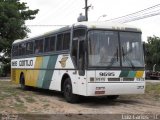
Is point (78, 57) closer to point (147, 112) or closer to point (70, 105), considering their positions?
point (70, 105)

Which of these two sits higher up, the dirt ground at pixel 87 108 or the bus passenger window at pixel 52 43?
the bus passenger window at pixel 52 43

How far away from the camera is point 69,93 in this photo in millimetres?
16969

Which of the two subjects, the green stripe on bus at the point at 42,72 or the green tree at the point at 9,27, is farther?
the green tree at the point at 9,27

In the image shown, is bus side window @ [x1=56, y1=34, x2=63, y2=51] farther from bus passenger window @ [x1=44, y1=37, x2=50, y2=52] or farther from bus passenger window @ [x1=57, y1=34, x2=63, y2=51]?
bus passenger window @ [x1=44, y1=37, x2=50, y2=52]

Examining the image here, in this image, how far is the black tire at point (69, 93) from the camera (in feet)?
54.6

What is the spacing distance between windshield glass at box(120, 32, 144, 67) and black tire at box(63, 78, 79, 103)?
8.03 ft

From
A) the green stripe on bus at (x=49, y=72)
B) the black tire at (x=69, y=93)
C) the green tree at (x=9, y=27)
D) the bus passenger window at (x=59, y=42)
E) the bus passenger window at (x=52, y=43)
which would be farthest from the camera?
the green tree at (x=9, y=27)

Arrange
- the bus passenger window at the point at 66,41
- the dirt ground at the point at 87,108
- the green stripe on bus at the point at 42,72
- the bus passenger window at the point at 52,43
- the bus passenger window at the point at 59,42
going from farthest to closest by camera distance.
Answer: the green stripe on bus at the point at 42,72 < the bus passenger window at the point at 52,43 < the bus passenger window at the point at 59,42 < the bus passenger window at the point at 66,41 < the dirt ground at the point at 87,108

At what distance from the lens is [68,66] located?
17.1 meters

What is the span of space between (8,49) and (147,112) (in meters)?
35.0

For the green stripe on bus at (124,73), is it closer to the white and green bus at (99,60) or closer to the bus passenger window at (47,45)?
the white and green bus at (99,60)

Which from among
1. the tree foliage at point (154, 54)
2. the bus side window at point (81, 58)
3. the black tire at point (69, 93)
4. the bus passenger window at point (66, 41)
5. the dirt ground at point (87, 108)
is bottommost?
the dirt ground at point (87, 108)

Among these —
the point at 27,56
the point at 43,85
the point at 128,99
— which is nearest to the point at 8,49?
the point at 27,56

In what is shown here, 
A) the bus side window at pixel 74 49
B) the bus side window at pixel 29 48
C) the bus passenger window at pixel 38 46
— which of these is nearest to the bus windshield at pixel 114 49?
the bus side window at pixel 74 49
